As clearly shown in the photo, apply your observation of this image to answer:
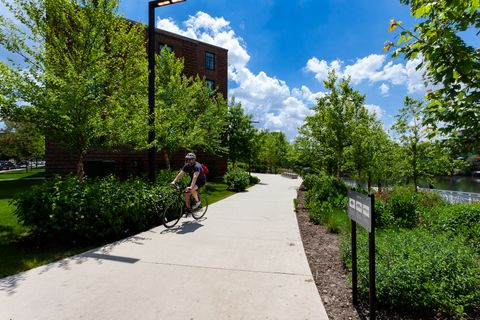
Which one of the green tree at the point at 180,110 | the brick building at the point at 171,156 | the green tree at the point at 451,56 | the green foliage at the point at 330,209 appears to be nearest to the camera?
the green tree at the point at 451,56

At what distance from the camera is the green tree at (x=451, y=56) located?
2473mm

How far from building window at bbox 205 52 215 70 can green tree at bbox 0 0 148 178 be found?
874 inches

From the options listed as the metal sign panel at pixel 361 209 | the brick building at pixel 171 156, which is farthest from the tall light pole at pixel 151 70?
the brick building at pixel 171 156

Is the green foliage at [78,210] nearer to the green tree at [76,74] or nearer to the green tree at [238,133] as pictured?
the green tree at [76,74]

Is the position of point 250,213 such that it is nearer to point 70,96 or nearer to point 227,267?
point 227,267

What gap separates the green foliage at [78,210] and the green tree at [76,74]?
1.46 meters

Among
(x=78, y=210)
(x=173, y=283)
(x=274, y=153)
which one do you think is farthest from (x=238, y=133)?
(x=274, y=153)

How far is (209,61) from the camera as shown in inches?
1155

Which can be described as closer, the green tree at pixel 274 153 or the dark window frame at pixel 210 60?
the dark window frame at pixel 210 60

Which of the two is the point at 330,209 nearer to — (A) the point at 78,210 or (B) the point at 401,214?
(B) the point at 401,214

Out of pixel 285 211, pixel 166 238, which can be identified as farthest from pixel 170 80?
pixel 166 238

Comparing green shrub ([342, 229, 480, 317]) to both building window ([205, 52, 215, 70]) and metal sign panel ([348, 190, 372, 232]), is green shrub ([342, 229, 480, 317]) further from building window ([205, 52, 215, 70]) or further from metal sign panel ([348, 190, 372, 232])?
building window ([205, 52, 215, 70])

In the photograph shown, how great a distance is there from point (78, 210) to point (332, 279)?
5011 millimetres

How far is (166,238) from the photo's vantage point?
244 inches
